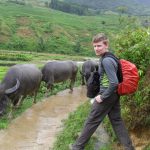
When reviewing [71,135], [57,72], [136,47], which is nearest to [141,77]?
[136,47]

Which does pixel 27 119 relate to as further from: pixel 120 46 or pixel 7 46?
pixel 7 46

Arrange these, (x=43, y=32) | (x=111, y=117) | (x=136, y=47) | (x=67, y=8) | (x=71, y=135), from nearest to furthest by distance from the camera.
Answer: (x=111, y=117) < (x=136, y=47) < (x=71, y=135) < (x=43, y=32) < (x=67, y=8)

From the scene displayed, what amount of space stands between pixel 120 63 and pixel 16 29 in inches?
3085

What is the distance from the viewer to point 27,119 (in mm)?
13781

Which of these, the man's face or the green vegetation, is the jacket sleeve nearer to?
the man's face

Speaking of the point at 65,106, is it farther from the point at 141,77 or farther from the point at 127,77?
the point at 127,77

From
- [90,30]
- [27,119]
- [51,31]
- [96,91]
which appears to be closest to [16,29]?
[51,31]

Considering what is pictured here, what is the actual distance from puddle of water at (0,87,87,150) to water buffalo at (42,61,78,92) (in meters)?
1.17

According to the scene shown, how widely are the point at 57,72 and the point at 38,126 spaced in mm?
7207

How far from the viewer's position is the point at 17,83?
1419 cm

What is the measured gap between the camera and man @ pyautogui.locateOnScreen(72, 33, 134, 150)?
24.8ft

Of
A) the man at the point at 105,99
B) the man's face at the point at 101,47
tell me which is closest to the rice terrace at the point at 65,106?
the man at the point at 105,99

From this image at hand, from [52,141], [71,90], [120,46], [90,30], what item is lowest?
[90,30]

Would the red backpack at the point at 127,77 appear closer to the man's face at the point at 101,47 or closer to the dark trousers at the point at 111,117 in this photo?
the man's face at the point at 101,47
